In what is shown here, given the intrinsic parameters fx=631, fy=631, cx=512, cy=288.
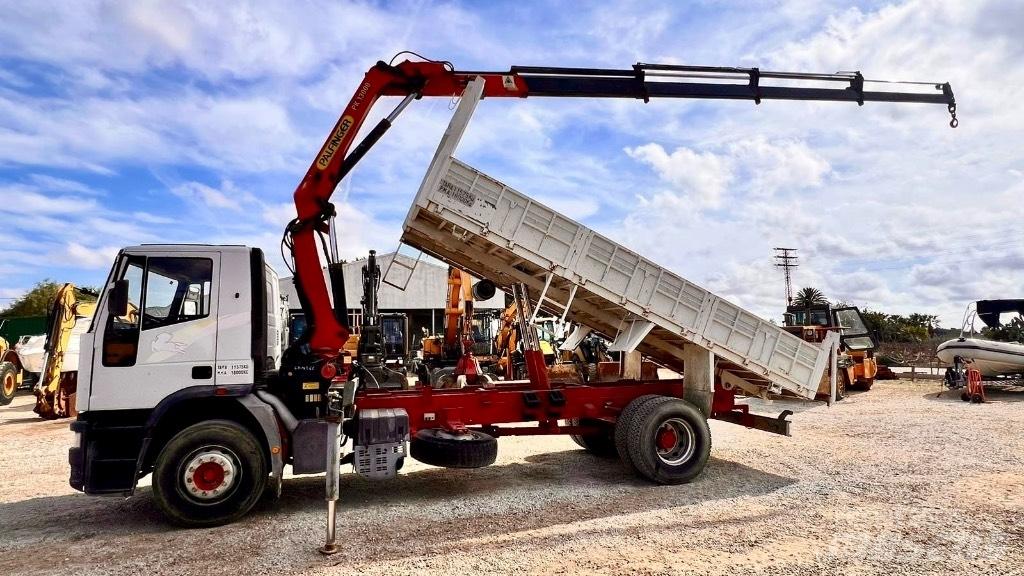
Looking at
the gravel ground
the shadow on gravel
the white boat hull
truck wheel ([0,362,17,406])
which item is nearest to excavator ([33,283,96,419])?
the gravel ground

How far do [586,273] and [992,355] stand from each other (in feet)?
54.9

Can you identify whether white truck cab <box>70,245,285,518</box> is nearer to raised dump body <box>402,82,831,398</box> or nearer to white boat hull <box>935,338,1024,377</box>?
raised dump body <box>402,82,831,398</box>

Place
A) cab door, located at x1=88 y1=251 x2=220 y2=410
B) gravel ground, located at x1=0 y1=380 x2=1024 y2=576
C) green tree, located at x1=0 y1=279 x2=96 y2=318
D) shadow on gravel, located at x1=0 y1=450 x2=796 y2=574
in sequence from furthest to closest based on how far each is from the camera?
green tree, located at x1=0 y1=279 x2=96 y2=318, cab door, located at x1=88 y1=251 x2=220 y2=410, shadow on gravel, located at x1=0 y1=450 x2=796 y2=574, gravel ground, located at x1=0 y1=380 x2=1024 y2=576

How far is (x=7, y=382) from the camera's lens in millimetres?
19625

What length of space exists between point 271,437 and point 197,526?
3.55 ft

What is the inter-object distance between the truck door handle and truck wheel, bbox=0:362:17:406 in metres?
17.9

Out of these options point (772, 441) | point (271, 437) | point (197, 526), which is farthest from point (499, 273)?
point (772, 441)

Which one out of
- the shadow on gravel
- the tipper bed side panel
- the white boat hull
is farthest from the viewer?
the white boat hull

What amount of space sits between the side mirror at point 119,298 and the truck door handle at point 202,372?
2.85 feet

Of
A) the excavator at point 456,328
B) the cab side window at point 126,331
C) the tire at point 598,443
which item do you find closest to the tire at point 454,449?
the tire at point 598,443

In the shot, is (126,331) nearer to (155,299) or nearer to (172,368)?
(155,299)

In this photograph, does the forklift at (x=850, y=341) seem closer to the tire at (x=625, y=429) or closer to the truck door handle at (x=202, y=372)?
the tire at (x=625, y=429)

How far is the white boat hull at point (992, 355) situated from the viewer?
18.0 metres

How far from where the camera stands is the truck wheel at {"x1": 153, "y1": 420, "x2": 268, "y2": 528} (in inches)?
242
